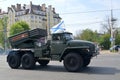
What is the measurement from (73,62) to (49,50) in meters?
Answer: 2.05

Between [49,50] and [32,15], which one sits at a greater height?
[32,15]

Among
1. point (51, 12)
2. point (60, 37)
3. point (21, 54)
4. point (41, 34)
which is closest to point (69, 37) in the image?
point (60, 37)

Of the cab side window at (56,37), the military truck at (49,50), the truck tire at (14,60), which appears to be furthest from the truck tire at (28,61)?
the cab side window at (56,37)

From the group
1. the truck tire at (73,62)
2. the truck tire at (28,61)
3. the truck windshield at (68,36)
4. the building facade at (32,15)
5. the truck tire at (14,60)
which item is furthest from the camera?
the building facade at (32,15)

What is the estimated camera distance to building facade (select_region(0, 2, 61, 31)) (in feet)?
371

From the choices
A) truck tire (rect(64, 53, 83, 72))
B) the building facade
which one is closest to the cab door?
truck tire (rect(64, 53, 83, 72))

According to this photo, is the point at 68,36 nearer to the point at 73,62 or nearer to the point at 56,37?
the point at 56,37

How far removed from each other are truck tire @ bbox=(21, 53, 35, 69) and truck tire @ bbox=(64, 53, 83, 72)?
2577mm

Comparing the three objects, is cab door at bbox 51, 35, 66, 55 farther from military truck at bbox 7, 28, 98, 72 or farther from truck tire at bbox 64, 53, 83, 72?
truck tire at bbox 64, 53, 83, 72

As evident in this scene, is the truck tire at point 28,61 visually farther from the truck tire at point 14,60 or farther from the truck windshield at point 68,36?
the truck windshield at point 68,36

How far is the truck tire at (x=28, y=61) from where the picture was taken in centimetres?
1837

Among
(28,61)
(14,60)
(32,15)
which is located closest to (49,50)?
(28,61)

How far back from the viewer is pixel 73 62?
1652 centimetres

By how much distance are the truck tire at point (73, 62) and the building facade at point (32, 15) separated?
305 ft
